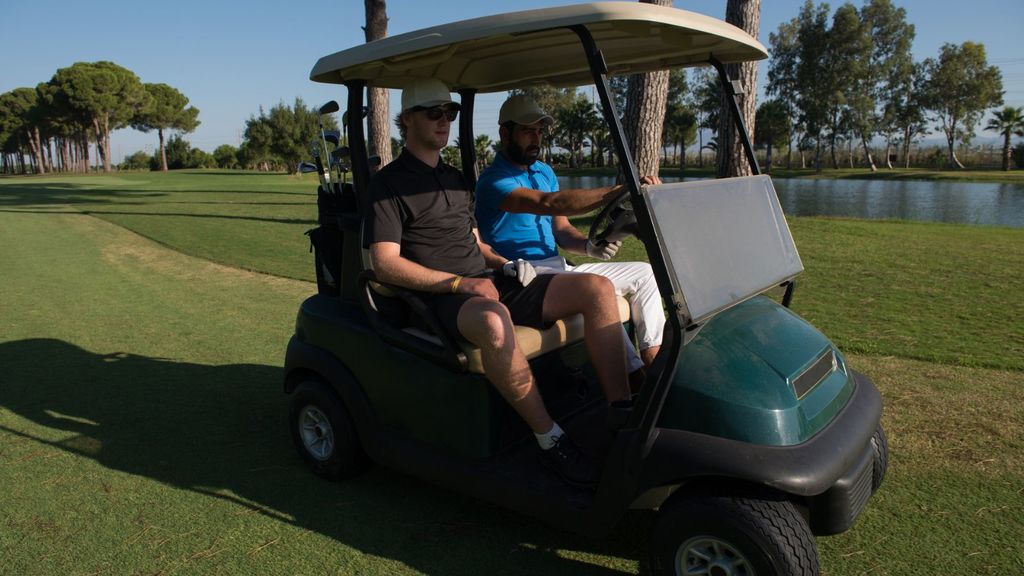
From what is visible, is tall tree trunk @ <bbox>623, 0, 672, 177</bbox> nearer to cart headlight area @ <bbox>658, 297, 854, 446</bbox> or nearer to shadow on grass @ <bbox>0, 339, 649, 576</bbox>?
shadow on grass @ <bbox>0, 339, 649, 576</bbox>

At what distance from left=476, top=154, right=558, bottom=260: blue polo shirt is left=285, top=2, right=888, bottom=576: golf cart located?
484 mm

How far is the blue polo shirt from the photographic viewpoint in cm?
343

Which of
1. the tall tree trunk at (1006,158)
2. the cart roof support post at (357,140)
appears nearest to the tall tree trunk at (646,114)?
the cart roof support post at (357,140)

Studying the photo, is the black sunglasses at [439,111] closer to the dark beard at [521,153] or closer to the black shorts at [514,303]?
the dark beard at [521,153]

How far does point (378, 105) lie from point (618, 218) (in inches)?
471

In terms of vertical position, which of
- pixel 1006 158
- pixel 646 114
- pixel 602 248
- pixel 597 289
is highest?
pixel 1006 158

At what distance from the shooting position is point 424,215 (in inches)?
118

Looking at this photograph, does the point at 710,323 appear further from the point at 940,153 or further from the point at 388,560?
the point at 940,153

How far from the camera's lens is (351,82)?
301cm

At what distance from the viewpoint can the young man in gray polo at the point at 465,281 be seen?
2584mm

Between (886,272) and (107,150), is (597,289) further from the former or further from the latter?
(107,150)

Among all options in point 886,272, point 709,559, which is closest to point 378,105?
point 886,272

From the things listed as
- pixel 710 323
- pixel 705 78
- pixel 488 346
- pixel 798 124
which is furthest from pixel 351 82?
pixel 705 78

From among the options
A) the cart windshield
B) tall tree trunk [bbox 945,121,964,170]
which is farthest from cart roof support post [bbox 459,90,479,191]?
tall tree trunk [bbox 945,121,964,170]
